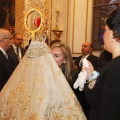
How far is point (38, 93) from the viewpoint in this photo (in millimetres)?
1987

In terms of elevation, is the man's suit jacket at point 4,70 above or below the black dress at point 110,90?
below

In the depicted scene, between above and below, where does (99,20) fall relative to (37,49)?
above

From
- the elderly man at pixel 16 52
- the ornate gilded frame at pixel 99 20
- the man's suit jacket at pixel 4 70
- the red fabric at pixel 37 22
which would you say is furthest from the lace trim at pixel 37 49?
the ornate gilded frame at pixel 99 20

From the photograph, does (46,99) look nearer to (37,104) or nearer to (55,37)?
(37,104)

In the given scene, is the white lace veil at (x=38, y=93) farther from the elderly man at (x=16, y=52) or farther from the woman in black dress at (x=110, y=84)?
the elderly man at (x=16, y=52)

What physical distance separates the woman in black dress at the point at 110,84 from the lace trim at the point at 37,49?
54cm

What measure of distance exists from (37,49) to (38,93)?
1.20ft

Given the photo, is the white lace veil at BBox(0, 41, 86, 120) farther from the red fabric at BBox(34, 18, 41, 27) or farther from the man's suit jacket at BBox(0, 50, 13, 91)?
the man's suit jacket at BBox(0, 50, 13, 91)

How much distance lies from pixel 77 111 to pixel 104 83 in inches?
21.3

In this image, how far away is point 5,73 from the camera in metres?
3.81

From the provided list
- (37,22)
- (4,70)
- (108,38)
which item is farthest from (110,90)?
(4,70)

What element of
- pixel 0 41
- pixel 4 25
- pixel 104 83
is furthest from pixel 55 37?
pixel 104 83

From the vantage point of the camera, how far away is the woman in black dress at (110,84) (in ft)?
4.89

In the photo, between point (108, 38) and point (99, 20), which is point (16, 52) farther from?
point (108, 38)
